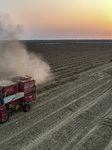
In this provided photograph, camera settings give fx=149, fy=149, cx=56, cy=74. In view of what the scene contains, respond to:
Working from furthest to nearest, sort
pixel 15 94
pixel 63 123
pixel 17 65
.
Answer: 1. pixel 17 65
2. pixel 15 94
3. pixel 63 123

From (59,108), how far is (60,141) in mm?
3584

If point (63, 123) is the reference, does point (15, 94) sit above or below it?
above

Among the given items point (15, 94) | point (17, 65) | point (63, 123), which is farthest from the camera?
point (17, 65)

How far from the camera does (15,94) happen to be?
9391 millimetres

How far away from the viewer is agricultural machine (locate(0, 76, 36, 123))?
8.73 m

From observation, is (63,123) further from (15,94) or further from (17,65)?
(17,65)

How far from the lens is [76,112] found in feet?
34.3

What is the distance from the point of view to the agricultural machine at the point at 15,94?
8727 millimetres

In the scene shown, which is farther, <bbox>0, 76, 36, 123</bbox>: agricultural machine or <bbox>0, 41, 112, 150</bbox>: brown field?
<bbox>0, 76, 36, 123</bbox>: agricultural machine

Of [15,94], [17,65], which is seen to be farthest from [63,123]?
[17,65]

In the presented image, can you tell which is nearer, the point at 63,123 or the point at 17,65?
the point at 63,123

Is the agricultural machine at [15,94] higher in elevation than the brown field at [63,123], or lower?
higher

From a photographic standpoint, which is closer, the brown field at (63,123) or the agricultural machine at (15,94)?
the brown field at (63,123)

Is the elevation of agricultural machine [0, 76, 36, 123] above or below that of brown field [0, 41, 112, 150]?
above
